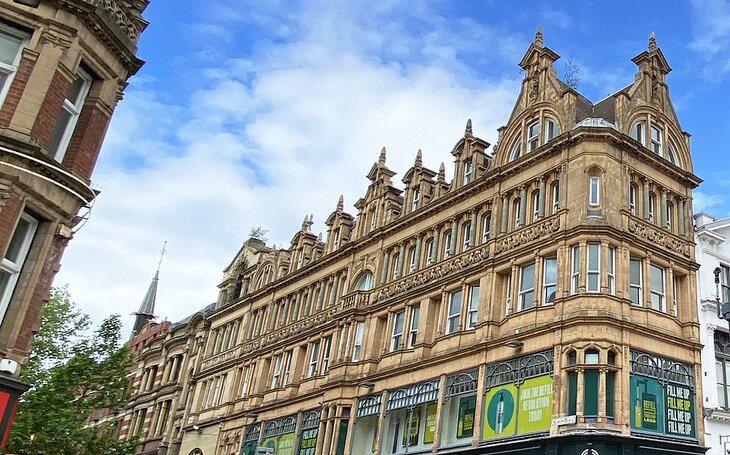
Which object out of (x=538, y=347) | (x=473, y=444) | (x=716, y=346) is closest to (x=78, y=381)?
(x=473, y=444)

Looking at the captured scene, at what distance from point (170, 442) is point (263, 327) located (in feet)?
38.7

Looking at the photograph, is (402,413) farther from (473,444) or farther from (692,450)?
(692,450)

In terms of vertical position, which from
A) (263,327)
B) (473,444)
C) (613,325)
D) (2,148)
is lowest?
(473,444)

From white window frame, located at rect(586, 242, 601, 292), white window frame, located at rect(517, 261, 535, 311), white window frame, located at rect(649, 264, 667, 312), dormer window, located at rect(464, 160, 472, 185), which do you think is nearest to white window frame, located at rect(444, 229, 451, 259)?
dormer window, located at rect(464, 160, 472, 185)

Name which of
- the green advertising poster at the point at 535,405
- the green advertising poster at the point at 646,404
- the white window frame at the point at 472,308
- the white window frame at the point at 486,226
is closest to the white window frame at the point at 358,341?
the white window frame at the point at 472,308

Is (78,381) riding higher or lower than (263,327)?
lower

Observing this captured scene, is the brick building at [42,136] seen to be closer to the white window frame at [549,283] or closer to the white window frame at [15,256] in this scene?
the white window frame at [15,256]

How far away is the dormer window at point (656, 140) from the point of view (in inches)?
1151

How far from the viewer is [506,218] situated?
29156 millimetres

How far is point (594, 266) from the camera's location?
→ 82.0 feet

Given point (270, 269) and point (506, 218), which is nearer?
point (506, 218)

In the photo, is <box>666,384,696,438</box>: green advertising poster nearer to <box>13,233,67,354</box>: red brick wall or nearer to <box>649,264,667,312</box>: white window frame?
<box>649,264,667,312</box>: white window frame

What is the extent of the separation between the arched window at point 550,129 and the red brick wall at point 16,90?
19.8 meters

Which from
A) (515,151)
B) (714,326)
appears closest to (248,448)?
(515,151)
